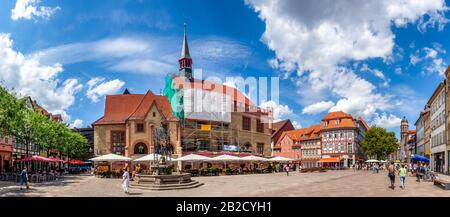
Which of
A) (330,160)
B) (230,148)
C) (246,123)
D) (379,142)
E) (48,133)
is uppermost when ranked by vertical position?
(246,123)

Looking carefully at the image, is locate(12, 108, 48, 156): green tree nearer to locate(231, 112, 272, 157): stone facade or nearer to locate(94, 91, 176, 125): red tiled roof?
locate(94, 91, 176, 125): red tiled roof

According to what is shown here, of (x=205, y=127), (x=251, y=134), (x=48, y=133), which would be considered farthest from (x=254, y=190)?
(x=251, y=134)

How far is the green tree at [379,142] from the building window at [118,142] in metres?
48.5

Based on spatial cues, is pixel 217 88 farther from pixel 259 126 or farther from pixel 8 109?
pixel 8 109

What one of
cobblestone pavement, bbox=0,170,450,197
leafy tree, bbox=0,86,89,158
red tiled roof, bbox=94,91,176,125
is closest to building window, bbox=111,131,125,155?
red tiled roof, bbox=94,91,176,125

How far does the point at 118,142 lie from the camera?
60031 millimetres

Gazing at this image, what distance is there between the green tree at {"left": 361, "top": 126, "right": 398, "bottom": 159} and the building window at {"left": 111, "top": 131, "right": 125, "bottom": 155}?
48.5 m

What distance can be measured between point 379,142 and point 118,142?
50562 mm

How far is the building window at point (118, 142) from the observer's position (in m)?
59.7

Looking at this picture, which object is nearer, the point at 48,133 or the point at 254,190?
the point at 254,190

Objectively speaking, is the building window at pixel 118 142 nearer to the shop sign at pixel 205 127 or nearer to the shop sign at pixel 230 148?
the shop sign at pixel 205 127

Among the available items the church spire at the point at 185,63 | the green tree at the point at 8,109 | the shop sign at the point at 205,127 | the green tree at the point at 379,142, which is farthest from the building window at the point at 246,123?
the green tree at the point at 8,109
